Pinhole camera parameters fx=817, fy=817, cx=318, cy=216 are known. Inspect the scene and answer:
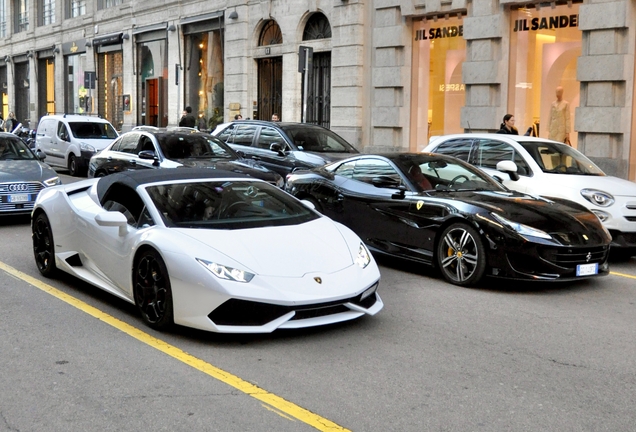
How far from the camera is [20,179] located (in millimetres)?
12477

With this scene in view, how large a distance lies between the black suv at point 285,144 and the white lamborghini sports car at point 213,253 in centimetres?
732

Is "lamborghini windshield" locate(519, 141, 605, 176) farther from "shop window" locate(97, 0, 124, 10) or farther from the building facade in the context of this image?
"shop window" locate(97, 0, 124, 10)

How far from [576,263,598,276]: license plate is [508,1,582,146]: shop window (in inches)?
426

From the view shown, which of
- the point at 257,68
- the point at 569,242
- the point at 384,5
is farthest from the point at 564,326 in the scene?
the point at 257,68

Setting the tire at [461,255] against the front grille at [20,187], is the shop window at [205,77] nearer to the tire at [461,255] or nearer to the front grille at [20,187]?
the front grille at [20,187]

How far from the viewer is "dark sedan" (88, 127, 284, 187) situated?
13516 mm

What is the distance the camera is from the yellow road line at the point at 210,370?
4492 mm

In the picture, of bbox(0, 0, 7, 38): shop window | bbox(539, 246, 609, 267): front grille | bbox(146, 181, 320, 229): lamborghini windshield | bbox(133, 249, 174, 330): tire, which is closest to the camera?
bbox(133, 249, 174, 330): tire

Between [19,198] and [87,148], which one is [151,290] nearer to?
[19,198]

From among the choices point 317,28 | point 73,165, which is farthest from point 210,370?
point 317,28

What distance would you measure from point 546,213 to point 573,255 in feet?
1.79

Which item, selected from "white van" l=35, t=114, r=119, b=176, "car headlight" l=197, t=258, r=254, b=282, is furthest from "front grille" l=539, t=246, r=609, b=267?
"white van" l=35, t=114, r=119, b=176

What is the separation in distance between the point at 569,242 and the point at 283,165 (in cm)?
799

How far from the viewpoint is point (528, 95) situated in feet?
64.1
